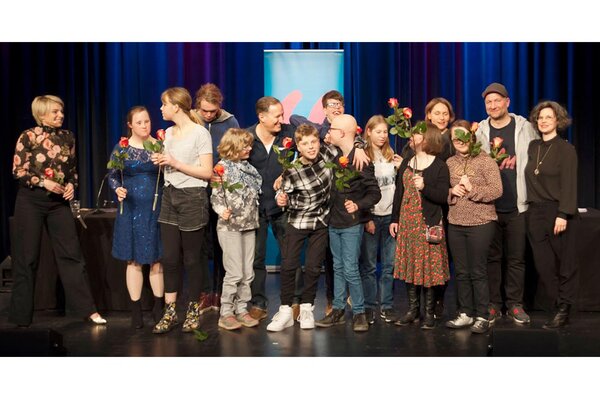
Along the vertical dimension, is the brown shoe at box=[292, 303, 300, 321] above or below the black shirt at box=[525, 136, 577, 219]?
below

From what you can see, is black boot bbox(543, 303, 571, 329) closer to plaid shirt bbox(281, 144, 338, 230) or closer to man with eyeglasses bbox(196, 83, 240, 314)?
plaid shirt bbox(281, 144, 338, 230)

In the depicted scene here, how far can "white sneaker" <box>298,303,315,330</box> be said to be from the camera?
5672mm

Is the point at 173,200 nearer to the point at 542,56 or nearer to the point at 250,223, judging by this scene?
the point at 250,223

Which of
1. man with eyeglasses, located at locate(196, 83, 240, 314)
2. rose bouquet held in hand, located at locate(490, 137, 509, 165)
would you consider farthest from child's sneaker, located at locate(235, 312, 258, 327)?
rose bouquet held in hand, located at locate(490, 137, 509, 165)

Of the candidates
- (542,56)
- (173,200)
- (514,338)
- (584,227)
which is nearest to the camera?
(514,338)

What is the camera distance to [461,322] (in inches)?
224

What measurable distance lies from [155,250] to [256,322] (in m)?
0.87

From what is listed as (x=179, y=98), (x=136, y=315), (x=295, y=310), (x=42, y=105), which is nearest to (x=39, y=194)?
(x=42, y=105)

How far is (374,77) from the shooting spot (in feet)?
27.3

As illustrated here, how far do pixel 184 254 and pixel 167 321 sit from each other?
0.49 metres

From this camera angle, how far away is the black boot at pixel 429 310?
5.64 metres

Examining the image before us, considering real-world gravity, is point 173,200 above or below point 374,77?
below

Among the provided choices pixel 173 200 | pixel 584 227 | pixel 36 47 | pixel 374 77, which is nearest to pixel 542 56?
pixel 374 77

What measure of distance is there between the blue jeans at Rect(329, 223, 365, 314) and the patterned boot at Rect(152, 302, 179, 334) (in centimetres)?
116
